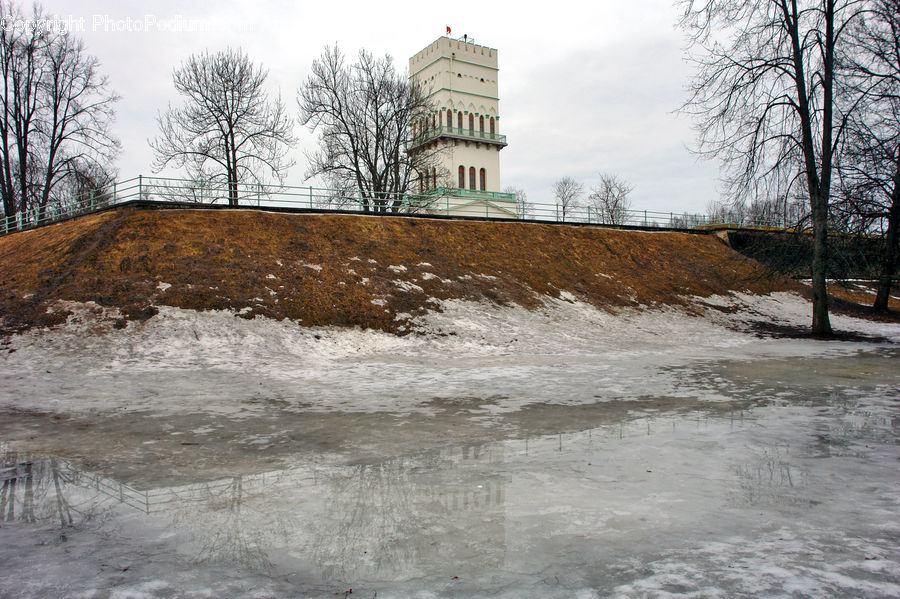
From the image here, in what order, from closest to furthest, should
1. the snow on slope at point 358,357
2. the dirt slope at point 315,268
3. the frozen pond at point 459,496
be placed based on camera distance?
the frozen pond at point 459,496, the snow on slope at point 358,357, the dirt slope at point 315,268

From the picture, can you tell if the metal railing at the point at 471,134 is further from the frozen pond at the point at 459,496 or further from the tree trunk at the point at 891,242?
the frozen pond at the point at 459,496

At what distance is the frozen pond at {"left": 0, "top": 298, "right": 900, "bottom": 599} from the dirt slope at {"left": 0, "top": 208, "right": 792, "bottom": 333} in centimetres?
832

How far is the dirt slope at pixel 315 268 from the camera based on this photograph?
1833cm

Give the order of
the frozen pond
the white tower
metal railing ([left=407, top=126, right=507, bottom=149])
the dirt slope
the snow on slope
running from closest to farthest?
the frozen pond < the snow on slope < the dirt slope < metal railing ([left=407, top=126, right=507, bottom=149]) < the white tower

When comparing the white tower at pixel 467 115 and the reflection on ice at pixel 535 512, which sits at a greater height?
the white tower at pixel 467 115

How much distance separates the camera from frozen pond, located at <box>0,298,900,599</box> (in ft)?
12.3

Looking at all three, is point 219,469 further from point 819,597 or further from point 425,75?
point 425,75

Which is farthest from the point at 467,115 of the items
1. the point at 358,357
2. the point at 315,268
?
the point at 358,357

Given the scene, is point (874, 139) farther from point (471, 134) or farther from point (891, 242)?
point (471, 134)

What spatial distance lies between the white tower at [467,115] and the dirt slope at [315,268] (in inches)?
1091

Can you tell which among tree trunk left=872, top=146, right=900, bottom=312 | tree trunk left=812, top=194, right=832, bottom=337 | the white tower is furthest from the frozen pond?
the white tower

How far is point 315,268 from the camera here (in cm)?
2177

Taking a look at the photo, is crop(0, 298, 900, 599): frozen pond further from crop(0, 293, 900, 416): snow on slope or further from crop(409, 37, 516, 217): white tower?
crop(409, 37, 516, 217): white tower

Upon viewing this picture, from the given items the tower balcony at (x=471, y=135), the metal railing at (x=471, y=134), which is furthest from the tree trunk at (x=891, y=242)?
the metal railing at (x=471, y=134)
